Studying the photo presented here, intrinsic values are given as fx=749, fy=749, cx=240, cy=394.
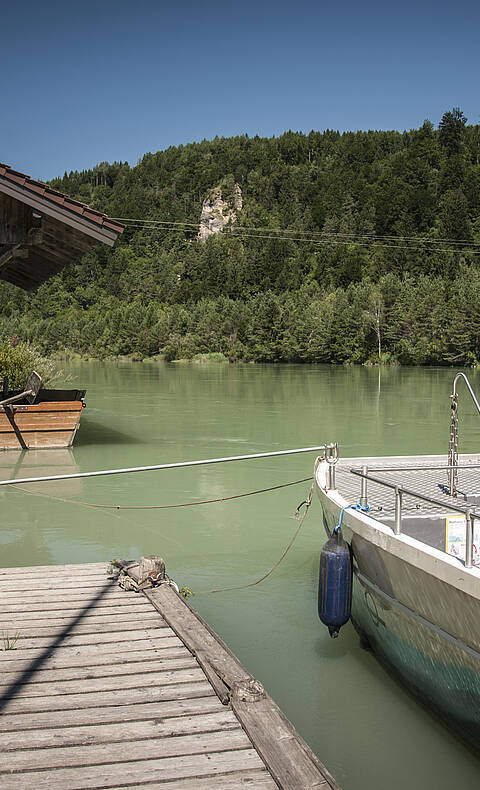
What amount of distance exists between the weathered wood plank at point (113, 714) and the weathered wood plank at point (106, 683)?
0.66 ft

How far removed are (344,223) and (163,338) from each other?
54.8 metres

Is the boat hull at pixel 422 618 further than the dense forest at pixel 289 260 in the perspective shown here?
No

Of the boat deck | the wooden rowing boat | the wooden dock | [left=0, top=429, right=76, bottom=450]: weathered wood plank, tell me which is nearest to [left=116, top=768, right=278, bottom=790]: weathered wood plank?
the wooden dock

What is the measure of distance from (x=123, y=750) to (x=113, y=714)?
0.37 m

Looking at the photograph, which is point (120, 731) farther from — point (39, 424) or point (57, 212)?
point (39, 424)

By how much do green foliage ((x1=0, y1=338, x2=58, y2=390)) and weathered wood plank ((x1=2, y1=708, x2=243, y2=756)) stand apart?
15269mm

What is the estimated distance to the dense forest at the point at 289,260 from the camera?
90.1 meters

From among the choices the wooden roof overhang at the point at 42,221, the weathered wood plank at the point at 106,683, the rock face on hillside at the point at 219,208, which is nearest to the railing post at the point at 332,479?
the weathered wood plank at the point at 106,683

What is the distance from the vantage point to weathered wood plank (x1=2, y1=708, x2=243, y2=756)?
139 inches

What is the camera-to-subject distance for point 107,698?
4.02m

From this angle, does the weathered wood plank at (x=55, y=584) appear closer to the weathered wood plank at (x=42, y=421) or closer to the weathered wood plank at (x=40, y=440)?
the weathered wood plank at (x=42, y=421)

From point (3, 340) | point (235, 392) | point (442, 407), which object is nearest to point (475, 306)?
point (235, 392)

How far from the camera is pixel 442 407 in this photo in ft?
92.5

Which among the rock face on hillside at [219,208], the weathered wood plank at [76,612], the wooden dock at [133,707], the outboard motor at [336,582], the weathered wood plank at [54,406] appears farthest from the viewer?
the rock face on hillside at [219,208]
